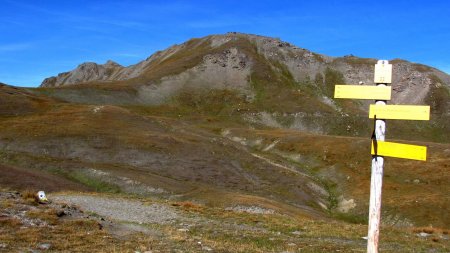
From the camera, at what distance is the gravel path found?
30366 mm

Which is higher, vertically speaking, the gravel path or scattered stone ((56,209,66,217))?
scattered stone ((56,209,66,217))

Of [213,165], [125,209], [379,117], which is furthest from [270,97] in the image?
[379,117]

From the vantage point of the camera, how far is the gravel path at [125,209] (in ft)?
99.6

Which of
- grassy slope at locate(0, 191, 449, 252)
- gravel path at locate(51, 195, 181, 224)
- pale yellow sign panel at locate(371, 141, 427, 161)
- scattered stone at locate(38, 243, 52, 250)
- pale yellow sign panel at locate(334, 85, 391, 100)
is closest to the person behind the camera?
pale yellow sign panel at locate(371, 141, 427, 161)

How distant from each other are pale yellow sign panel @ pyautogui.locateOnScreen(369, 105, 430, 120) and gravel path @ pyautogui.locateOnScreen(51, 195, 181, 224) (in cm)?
1926

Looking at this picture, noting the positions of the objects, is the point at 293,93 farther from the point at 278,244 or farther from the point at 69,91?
the point at 278,244

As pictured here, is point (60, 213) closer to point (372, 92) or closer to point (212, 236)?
point (212, 236)

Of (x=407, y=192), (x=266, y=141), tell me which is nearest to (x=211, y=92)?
(x=266, y=141)

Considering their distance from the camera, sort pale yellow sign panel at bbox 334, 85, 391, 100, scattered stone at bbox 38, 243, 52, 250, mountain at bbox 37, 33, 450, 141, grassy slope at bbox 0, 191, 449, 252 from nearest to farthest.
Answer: pale yellow sign panel at bbox 334, 85, 391, 100, scattered stone at bbox 38, 243, 52, 250, grassy slope at bbox 0, 191, 449, 252, mountain at bbox 37, 33, 450, 141

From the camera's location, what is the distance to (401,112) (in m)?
13.3

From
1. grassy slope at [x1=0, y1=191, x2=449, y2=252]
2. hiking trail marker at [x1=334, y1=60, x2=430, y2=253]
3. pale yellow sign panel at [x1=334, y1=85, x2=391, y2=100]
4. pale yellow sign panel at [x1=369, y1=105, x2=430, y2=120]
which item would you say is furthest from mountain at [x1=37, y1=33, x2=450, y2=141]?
pale yellow sign panel at [x1=369, y1=105, x2=430, y2=120]

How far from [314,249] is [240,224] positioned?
870 cm

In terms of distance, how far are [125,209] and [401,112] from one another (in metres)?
25.2

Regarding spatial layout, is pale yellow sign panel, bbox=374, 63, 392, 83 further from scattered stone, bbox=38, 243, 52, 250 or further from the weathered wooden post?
scattered stone, bbox=38, 243, 52, 250
